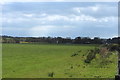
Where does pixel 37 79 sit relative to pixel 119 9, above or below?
below

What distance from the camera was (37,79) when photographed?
1800 cm

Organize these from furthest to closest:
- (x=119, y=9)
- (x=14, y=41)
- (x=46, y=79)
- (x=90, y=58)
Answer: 1. (x=14, y=41)
2. (x=90, y=58)
3. (x=46, y=79)
4. (x=119, y=9)

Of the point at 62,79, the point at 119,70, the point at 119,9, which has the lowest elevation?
the point at 62,79

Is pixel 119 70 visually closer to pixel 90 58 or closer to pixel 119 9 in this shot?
pixel 119 9

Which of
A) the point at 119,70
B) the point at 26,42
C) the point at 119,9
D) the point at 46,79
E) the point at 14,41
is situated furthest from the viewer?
the point at 26,42

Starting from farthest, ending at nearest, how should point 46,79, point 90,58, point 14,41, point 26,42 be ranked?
point 26,42, point 14,41, point 90,58, point 46,79

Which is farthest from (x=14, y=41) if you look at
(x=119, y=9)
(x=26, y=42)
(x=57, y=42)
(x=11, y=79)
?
(x=119, y=9)

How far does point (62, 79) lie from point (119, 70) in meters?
11.4

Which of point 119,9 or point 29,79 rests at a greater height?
point 119,9

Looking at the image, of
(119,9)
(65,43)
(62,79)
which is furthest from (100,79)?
(65,43)

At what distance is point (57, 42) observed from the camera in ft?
419

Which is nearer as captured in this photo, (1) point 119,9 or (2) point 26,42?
(1) point 119,9

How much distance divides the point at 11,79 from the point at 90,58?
18.0 m

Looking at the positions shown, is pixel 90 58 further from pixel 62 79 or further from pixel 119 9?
pixel 119 9
